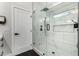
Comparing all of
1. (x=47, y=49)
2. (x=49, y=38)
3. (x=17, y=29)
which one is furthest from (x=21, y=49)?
(x=49, y=38)

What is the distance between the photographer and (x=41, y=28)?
7.80 feet

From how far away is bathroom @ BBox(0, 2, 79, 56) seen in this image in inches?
52.9

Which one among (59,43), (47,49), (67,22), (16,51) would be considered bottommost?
(16,51)

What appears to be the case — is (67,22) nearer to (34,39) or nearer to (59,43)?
(59,43)

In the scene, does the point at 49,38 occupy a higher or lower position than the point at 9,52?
higher

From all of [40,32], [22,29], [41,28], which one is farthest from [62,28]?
[22,29]

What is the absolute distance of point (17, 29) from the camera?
251 cm

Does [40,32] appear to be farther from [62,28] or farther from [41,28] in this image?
[62,28]

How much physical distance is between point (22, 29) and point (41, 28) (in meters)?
0.87

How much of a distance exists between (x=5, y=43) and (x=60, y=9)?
7.26 ft

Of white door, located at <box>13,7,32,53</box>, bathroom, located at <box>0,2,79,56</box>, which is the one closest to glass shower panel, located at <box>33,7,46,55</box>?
bathroom, located at <box>0,2,79,56</box>

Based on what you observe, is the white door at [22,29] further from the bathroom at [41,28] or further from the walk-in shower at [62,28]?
the walk-in shower at [62,28]

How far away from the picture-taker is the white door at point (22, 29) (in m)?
2.44

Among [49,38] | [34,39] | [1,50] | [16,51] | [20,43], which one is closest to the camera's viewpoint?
[49,38]
